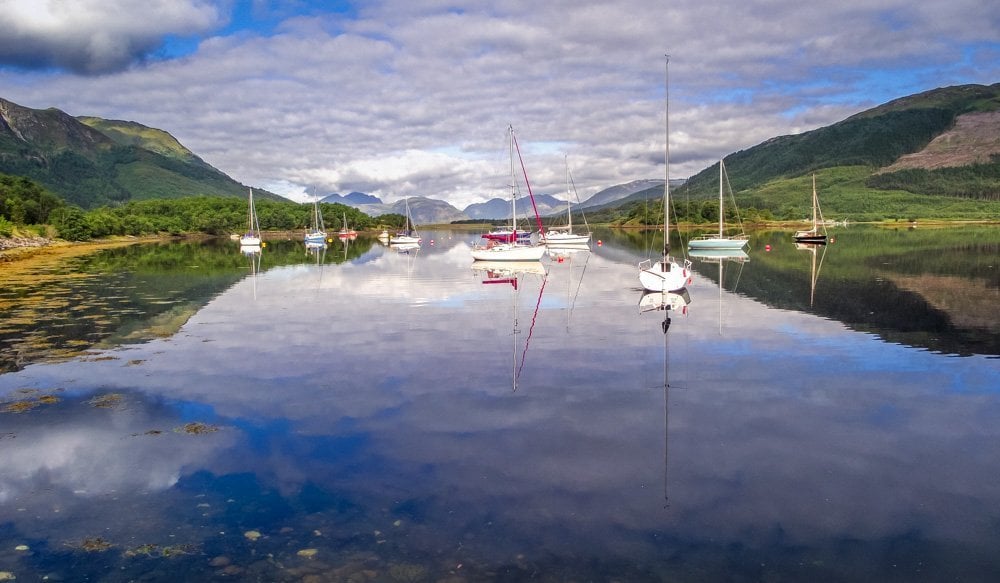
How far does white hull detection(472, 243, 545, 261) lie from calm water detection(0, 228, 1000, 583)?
142ft

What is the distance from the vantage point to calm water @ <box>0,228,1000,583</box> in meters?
10.3

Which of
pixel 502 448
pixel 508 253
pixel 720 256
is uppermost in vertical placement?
pixel 508 253

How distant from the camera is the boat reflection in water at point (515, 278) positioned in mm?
24188

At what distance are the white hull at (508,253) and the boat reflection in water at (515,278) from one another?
0.52m

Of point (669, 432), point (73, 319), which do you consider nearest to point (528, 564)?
point (669, 432)

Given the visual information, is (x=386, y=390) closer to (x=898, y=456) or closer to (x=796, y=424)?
(x=796, y=424)

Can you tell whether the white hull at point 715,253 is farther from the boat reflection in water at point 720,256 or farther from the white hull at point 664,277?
the white hull at point 664,277

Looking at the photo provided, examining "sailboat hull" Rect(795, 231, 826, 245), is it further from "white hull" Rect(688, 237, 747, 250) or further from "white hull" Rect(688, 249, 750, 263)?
"white hull" Rect(688, 249, 750, 263)

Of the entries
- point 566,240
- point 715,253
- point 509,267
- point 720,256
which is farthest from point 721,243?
point 509,267

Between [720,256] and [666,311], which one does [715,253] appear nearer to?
[720,256]

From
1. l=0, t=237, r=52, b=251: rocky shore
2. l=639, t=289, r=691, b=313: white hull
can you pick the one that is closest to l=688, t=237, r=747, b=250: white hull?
l=639, t=289, r=691, b=313: white hull

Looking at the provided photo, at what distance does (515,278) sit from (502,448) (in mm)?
41772

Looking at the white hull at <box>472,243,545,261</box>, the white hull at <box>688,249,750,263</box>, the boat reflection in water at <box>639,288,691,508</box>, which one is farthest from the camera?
the white hull at <box>688,249,750,263</box>

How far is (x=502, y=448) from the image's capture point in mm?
14781
